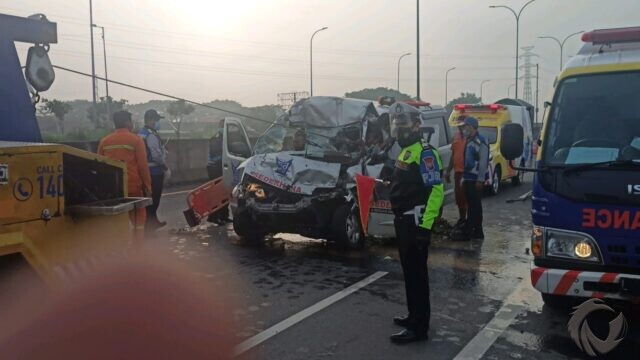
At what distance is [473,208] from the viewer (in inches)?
339

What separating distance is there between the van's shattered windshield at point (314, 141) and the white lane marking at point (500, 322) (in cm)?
310

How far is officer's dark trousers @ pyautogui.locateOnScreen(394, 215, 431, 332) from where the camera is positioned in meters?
4.61

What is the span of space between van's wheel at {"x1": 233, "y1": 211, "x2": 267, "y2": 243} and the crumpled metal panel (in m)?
0.66

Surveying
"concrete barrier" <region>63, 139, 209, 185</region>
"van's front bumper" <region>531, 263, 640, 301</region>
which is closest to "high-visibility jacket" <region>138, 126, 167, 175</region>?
"van's front bumper" <region>531, 263, 640, 301</region>

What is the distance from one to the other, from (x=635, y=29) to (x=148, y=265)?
18.0 ft

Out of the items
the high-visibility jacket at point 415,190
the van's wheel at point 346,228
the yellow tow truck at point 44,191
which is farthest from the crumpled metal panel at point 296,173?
the yellow tow truck at point 44,191

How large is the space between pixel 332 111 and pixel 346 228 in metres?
2.01

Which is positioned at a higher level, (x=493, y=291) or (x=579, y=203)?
(x=579, y=203)

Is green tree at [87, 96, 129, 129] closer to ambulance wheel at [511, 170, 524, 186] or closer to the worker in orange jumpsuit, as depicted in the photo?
ambulance wheel at [511, 170, 524, 186]

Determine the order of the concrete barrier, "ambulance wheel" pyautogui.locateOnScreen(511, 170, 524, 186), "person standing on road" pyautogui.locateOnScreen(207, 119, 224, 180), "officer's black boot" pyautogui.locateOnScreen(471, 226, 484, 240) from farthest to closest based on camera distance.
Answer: the concrete barrier < "ambulance wheel" pyautogui.locateOnScreen(511, 170, 524, 186) < "person standing on road" pyautogui.locateOnScreen(207, 119, 224, 180) < "officer's black boot" pyautogui.locateOnScreen(471, 226, 484, 240)

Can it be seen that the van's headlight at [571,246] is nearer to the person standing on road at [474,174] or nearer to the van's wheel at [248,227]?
the person standing on road at [474,174]

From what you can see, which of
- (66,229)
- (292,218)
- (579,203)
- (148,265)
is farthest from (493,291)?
(66,229)

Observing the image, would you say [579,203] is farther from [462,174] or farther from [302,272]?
[462,174]

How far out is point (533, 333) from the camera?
4.68 meters
